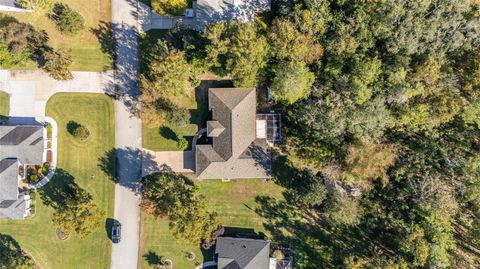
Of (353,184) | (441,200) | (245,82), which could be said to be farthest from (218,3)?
(441,200)

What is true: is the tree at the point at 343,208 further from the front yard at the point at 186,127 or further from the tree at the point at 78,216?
the tree at the point at 78,216

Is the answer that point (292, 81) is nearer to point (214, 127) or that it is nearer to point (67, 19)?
point (214, 127)

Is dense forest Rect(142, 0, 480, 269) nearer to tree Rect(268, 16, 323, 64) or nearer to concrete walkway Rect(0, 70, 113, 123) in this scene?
tree Rect(268, 16, 323, 64)

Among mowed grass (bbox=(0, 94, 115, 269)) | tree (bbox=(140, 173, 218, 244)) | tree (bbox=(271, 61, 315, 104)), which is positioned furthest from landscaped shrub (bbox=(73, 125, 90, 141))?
tree (bbox=(271, 61, 315, 104))

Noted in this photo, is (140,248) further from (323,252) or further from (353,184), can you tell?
(353,184)

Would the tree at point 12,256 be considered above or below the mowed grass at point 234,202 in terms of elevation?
below

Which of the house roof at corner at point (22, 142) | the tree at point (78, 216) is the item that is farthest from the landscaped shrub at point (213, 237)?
the house roof at corner at point (22, 142)
